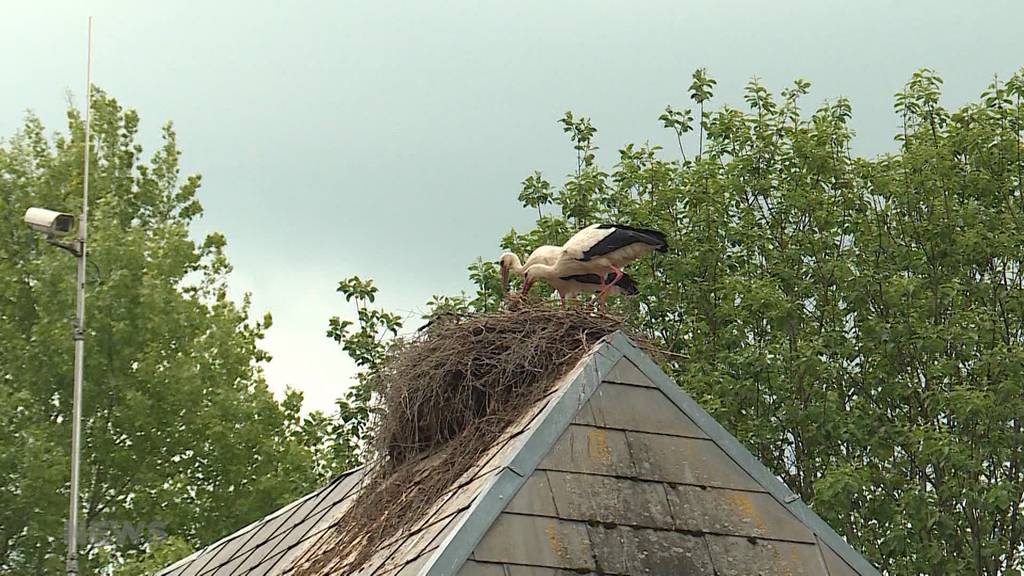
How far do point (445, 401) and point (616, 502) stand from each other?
1587 mm

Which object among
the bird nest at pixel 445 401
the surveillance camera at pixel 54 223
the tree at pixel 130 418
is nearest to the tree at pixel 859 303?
the tree at pixel 130 418

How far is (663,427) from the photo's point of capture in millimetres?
7086

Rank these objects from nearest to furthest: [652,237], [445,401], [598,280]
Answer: [445,401]
[652,237]
[598,280]

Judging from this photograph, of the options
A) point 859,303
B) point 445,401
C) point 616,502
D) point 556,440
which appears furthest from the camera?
point 859,303

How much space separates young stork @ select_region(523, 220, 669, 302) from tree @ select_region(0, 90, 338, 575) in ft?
48.3

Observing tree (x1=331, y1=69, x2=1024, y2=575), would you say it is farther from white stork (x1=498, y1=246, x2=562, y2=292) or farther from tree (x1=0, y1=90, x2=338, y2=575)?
white stork (x1=498, y1=246, x2=562, y2=292)

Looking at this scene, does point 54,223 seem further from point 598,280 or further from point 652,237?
point 652,237

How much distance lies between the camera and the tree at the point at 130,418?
23.3 metres

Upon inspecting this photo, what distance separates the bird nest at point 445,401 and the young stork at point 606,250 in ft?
2.39

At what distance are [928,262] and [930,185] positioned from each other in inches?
37.5

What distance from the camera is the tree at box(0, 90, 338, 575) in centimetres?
2334

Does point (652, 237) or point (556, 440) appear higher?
point (652, 237)

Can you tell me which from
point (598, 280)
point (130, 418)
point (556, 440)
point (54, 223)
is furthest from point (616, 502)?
point (130, 418)

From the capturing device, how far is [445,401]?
26.5 feet
